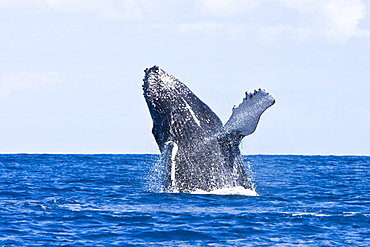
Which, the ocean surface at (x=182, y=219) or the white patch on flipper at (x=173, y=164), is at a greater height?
the white patch on flipper at (x=173, y=164)

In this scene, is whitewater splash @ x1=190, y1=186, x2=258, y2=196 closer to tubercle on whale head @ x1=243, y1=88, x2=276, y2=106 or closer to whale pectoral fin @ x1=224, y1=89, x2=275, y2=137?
whale pectoral fin @ x1=224, y1=89, x2=275, y2=137

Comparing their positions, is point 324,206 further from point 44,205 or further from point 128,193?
point 44,205

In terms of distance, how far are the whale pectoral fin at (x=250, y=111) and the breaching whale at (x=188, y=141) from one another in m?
0.19

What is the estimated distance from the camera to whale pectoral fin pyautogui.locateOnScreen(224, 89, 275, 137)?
11492mm

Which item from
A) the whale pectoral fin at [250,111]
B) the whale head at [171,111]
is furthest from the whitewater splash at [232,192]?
the whale pectoral fin at [250,111]

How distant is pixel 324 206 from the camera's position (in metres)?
12.1

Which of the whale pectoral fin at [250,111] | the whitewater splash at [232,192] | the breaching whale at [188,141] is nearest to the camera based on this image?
the whale pectoral fin at [250,111]

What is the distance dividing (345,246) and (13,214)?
5486 mm

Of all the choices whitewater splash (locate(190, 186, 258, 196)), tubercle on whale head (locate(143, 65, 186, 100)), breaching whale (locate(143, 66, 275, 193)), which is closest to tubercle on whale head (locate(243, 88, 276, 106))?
breaching whale (locate(143, 66, 275, 193))

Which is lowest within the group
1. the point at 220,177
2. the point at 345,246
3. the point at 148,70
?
the point at 345,246

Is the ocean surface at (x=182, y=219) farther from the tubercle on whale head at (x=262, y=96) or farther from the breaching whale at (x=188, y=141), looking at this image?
the tubercle on whale head at (x=262, y=96)

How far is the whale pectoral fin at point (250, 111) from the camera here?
37.7 feet

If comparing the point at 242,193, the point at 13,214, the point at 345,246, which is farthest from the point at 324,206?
the point at 13,214

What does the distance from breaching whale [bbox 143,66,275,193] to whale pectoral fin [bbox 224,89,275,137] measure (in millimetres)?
186
